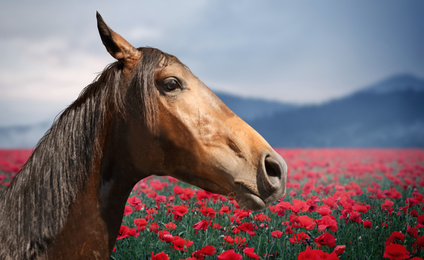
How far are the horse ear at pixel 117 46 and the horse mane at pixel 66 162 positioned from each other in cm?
5

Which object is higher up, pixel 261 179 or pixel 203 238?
pixel 261 179

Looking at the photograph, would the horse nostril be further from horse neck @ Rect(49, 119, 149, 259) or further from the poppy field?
horse neck @ Rect(49, 119, 149, 259)

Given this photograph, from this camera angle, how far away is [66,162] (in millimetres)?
1743

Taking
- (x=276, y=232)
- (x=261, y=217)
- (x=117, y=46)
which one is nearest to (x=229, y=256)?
(x=276, y=232)

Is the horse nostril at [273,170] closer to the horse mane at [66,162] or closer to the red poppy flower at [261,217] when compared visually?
the horse mane at [66,162]

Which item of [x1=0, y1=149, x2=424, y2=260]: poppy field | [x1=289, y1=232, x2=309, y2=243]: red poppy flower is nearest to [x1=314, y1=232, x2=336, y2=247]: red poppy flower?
[x1=0, y1=149, x2=424, y2=260]: poppy field

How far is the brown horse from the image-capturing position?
66.2 inches

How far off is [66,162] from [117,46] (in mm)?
673

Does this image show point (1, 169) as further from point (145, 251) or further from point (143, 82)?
point (143, 82)

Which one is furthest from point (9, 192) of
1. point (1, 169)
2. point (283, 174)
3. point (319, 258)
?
point (1, 169)

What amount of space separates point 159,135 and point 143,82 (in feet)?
0.97

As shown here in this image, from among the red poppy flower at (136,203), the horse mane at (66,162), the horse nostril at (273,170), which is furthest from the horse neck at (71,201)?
the red poppy flower at (136,203)

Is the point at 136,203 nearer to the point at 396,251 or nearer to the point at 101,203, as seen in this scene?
the point at 101,203

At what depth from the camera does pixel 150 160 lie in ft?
5.67
